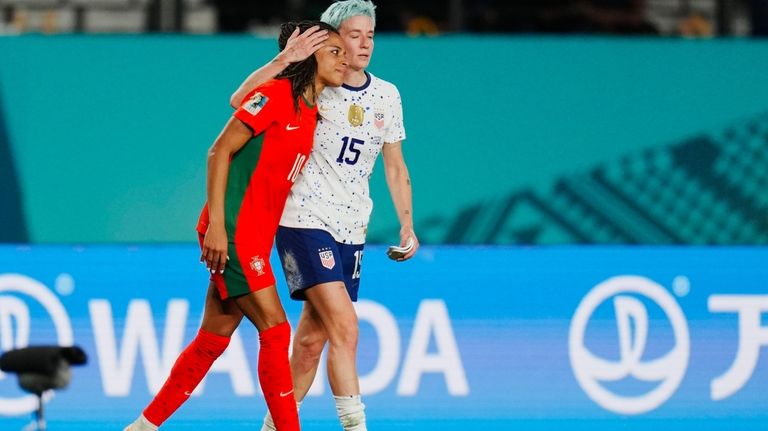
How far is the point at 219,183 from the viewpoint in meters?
5.82

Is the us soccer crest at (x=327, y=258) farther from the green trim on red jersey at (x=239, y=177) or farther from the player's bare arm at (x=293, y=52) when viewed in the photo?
the player's bare arm at (x=293, y=52)

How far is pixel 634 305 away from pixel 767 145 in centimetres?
248

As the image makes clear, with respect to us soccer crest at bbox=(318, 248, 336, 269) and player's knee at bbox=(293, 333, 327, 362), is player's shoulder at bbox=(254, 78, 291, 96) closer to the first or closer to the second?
us soccer crest at bbox=(318, 248, 336, 269)

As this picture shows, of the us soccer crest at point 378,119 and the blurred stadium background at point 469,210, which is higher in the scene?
the us soccer crest at point 378,119

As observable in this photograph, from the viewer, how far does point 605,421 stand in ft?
23.7

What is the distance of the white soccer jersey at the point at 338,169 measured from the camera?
6.23 metres

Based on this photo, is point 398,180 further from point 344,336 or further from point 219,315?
point 219,315

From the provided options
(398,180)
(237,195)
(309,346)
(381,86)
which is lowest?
(309,346)

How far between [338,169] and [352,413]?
109 centimetres

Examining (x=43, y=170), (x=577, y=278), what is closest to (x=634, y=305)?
(x=577, y=278)

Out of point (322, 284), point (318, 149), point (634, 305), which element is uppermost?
point (318, 149)

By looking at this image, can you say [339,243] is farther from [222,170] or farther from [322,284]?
[222,170]

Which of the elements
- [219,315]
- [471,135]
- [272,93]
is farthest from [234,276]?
[471,135]

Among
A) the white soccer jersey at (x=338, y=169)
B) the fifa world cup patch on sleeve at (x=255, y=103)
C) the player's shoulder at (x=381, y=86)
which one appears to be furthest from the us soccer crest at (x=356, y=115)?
the fifa world cup patch on sleeve at (x=255, y=103)
